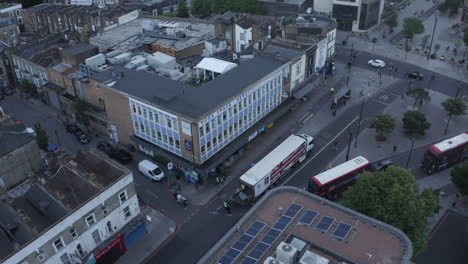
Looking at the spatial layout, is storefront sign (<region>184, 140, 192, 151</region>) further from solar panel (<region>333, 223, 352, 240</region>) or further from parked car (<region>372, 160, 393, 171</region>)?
solar panel (<region>333, 223, 352, 240</region>)

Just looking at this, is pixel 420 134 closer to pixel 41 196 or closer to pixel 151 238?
pixel 151 238

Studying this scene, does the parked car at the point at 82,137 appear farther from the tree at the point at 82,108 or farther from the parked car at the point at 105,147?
the parked car at the point at 105,147

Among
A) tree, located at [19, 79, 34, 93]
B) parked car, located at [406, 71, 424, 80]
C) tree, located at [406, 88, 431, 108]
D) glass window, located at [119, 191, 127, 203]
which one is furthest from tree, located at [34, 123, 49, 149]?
parked car, located at [406, 71, 424, 80]

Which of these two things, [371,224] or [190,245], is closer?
[371,224]

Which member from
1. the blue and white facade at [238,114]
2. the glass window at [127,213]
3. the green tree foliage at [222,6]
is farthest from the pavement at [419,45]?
the glass window at [127,213]

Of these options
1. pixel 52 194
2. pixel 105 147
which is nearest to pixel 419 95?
pixel 105 147

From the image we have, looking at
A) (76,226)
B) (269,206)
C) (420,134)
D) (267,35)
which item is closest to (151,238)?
(76,226)
